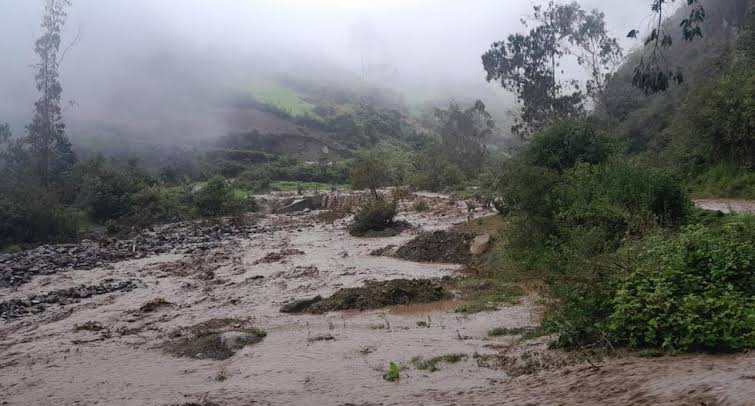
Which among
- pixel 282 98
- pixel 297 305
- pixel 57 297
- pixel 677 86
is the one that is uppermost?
pixel 282 98

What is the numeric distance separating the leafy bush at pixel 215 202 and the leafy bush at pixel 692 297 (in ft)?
106

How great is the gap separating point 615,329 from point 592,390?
1344 mm

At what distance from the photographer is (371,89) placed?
452ft

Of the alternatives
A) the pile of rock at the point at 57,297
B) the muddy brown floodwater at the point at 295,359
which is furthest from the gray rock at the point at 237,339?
the pile of rock at the point at 57,297

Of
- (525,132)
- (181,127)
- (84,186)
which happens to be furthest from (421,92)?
(84,186)

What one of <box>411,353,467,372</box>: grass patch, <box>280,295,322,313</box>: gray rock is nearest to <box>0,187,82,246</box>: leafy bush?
<box>280,295,322,313</box>: gray rock

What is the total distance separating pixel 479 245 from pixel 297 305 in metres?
7.06

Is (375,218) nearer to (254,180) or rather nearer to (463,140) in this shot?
(254,180)

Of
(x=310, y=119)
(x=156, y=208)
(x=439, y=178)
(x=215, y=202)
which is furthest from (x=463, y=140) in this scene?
(x=310, y=119)

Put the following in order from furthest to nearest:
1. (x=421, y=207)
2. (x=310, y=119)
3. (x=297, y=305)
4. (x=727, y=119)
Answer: (x=310, y=119), (x=421, y=207), (x=727, y=119), (x=297, y=305)

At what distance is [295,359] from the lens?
8109mm

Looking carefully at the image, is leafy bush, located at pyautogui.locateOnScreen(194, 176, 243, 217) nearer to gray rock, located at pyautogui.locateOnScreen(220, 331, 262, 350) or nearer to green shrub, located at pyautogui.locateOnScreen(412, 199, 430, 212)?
→ green shrub, located at pyautogui.locateOnScreen(412, 199, 430, 212)

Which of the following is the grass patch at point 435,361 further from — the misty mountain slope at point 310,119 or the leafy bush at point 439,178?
the misty mountain slope at point 310,119

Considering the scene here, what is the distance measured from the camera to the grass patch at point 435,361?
707 cm
